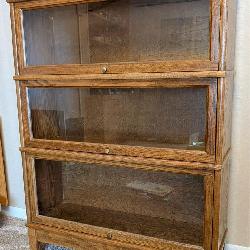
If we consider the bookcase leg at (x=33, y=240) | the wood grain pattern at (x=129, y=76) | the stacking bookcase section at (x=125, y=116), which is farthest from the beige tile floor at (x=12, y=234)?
the wood grain pattern at (x=129, y=76)

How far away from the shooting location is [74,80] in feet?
3.39

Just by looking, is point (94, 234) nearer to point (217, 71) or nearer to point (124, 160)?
point (124, 160)

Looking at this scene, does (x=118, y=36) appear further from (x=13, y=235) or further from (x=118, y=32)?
(x=13, y=235)

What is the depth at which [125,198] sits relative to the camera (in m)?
1.13

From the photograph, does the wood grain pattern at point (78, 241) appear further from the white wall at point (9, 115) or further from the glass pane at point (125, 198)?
the white wall at point (9, 115)

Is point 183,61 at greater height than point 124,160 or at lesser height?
greater

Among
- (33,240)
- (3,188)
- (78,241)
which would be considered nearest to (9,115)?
(3,188)

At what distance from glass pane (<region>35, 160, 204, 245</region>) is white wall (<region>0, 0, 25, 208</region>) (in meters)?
0.47

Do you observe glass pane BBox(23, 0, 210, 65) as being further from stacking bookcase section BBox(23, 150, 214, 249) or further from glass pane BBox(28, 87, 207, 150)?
stacking bookcase section BBox(23, 150, 214, 249)

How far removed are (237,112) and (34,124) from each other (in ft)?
2.48

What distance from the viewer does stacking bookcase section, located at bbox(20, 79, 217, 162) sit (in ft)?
3.00

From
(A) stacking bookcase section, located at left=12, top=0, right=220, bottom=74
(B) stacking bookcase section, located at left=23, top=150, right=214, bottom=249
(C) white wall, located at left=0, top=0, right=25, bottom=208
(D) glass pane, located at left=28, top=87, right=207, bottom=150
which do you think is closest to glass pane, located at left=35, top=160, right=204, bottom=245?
(B) stacking bookcase section, located at left=23, top=150, right=214, bottom=249

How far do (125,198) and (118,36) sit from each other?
57cm

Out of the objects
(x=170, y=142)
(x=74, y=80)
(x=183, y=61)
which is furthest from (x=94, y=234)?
(x=183, y=61)
